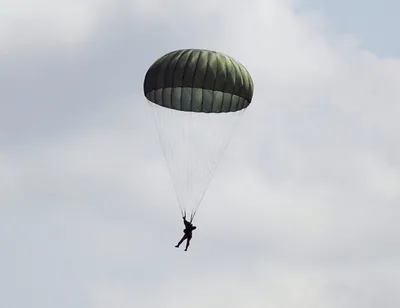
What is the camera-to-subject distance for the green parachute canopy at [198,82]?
157375 mm

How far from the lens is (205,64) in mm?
157625

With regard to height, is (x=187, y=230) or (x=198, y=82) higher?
(x=198, y=82)

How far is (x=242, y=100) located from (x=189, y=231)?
28.3ft

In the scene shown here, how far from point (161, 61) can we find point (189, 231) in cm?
1029

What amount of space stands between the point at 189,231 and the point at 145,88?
30.4 feet

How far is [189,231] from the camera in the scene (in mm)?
157250

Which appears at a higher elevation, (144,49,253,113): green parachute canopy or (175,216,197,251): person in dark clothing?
(144,49,253,113): green parachute canopy

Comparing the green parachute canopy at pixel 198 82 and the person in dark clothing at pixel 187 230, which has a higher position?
the green parachute canopy at pixel 198 82

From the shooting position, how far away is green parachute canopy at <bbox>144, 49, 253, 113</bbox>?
157375mm

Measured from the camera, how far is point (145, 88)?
525 feet

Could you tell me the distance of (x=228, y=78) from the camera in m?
158

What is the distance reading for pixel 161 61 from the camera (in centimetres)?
15875

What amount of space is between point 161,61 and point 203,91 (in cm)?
323

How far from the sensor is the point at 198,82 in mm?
157375
